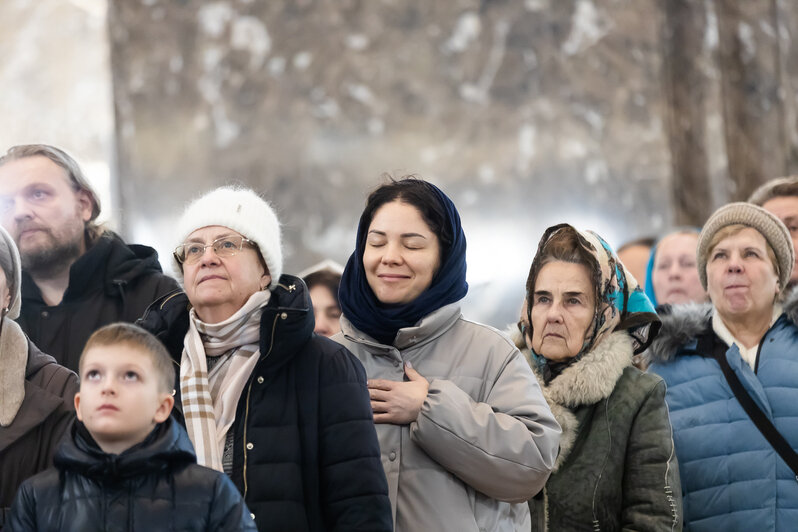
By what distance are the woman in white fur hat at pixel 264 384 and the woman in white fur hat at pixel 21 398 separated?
270 mm

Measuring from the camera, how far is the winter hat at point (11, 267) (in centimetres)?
244

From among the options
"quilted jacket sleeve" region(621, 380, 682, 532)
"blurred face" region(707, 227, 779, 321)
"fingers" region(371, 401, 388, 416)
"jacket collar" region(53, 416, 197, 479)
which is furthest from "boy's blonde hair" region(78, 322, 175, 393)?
"blurred face" region(707, 227, 779, 321)

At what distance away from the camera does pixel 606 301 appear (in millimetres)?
3104

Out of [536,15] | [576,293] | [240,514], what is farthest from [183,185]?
[240,514]

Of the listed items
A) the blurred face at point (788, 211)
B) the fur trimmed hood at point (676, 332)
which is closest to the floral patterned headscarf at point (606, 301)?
the fur trimmed hood at point (676, 332)

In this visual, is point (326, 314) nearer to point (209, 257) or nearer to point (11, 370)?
point (209, 257)

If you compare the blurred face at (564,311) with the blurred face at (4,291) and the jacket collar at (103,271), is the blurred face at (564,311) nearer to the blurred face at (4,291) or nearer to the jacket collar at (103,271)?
the jacket collar at (103,271)

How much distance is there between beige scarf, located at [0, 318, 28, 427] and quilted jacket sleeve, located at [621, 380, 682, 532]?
169 centimetres

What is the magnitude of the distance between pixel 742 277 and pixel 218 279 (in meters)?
1.85

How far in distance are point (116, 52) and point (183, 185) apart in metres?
0.77

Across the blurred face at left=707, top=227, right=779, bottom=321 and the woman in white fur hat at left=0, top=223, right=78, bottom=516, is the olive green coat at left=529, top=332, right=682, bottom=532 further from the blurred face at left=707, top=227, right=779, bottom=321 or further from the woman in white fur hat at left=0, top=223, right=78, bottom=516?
the woman in white fur hat at left=0, top=223, right=78, bottom=516

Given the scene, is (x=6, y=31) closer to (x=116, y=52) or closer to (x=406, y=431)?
(x=116, y=52)

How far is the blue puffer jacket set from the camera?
10.3 feet

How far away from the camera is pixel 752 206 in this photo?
3477mm
